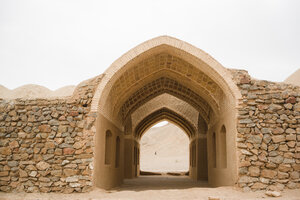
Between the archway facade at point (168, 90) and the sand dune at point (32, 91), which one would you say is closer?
the archway facade at point (168, 90)

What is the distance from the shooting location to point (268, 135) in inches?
338

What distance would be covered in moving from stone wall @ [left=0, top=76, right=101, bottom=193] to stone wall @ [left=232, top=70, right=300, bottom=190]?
469cm

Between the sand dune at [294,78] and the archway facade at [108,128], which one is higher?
the sand dune at [294,78]

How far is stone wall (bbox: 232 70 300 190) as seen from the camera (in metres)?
8.30

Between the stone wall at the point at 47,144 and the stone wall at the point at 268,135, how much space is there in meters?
4.69

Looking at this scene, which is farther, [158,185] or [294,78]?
[294,78]

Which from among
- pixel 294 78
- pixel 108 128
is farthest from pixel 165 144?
pixel 108 128

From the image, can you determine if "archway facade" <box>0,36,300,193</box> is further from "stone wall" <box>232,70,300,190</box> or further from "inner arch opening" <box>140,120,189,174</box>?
"inner arch opening" <box>140,120,189,174</box>

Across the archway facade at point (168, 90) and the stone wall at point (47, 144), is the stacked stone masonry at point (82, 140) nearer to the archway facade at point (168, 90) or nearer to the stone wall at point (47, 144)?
the stone wall at point (47, 144)

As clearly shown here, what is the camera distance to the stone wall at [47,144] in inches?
345

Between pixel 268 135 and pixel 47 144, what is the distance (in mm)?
6806

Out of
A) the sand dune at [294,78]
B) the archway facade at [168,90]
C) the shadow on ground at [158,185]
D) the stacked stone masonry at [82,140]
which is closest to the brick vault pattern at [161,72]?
the archway facade at [168,90]

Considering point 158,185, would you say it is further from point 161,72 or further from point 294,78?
point 294,78

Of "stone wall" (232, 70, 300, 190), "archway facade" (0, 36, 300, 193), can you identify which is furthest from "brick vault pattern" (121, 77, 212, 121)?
"stone wall" (232, 70, 300, 190)
